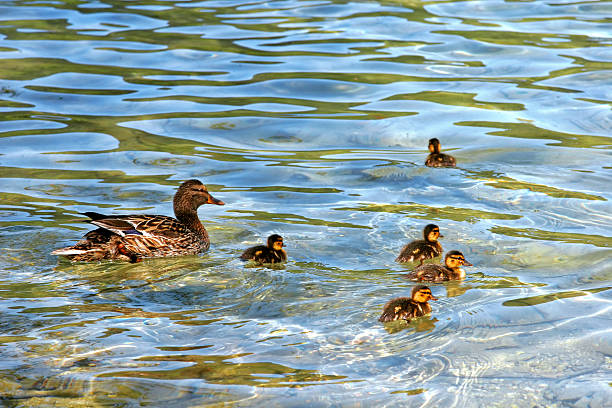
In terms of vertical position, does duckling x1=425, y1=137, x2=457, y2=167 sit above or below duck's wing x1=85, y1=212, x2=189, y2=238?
above

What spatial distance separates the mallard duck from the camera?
8.32 metres

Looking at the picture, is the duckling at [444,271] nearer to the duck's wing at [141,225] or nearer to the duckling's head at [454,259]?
the duckling's head at [454,259]

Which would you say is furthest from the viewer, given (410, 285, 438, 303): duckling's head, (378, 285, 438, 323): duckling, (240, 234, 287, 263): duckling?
(240, 234, 287, 263): duckling

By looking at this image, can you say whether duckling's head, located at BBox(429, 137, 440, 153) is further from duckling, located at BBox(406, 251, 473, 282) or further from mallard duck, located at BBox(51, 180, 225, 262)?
duckling, located at BBox(406, 251, 473, 282)

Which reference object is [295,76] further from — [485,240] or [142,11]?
[485,240]

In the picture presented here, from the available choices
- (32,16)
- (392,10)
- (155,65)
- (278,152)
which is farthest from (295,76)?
(32,16)

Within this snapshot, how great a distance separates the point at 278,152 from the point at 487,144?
269 cm

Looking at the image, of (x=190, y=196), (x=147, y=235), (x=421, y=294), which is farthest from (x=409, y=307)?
(x=190, y=196)

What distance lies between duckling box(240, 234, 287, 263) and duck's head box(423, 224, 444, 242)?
126 centimetres

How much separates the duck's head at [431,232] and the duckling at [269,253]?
126cm

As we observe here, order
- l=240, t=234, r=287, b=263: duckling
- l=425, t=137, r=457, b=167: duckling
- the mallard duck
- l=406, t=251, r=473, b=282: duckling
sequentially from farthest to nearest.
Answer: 1. l=425, t=137, r=457, b=167: duckling
2. the mallard duck
3. l=240, t=234, r=287, b=263: duckling
4. l=406, t=251, r=473, b=282: duckling

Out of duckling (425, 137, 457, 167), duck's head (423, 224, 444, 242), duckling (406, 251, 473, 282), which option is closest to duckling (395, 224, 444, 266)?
duck's head (423, 224, 444, 242)

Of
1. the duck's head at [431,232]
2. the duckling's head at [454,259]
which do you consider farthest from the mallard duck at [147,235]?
the duckling's head at [454,259]

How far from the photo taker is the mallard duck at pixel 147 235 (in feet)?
27.3
